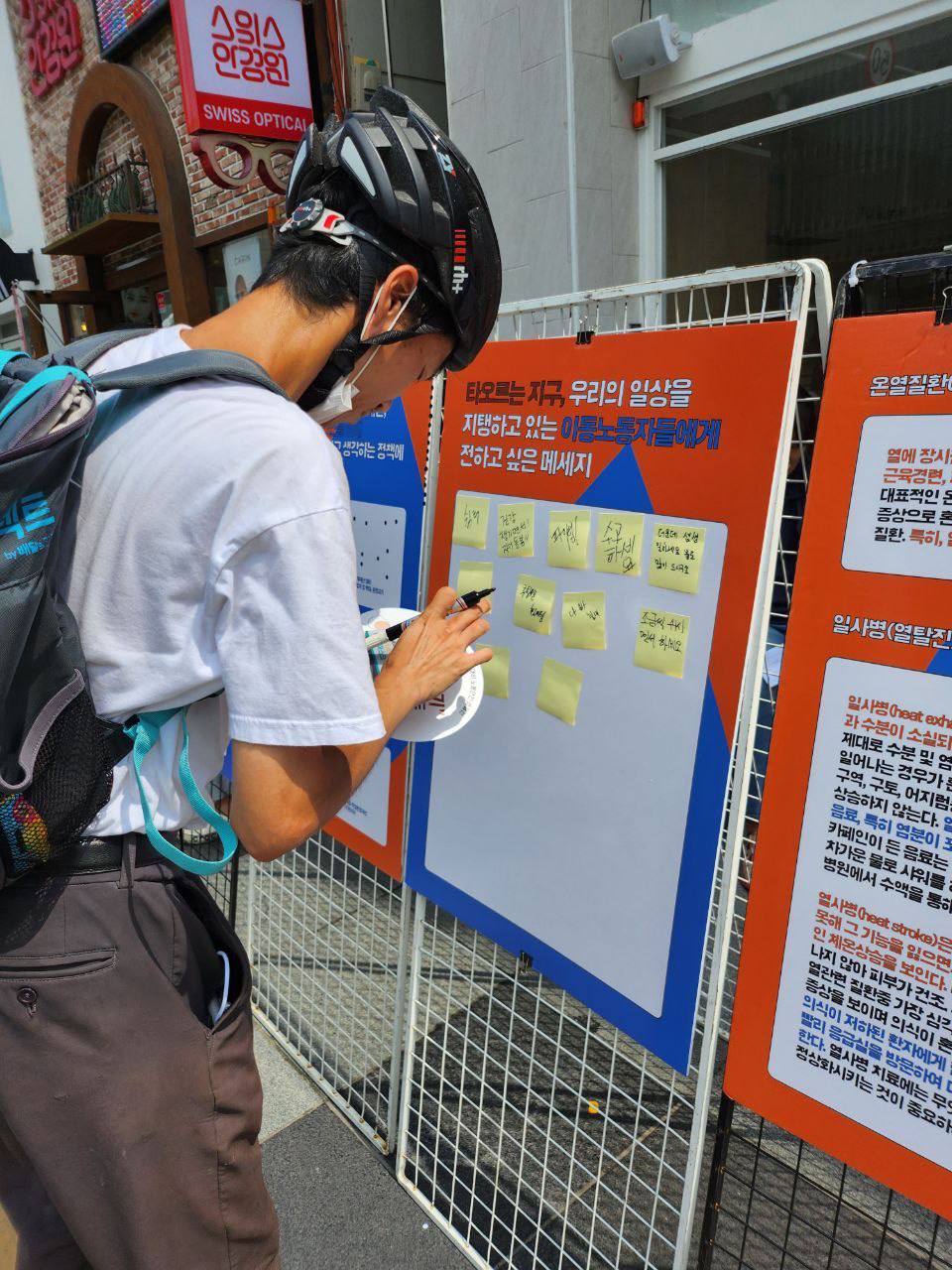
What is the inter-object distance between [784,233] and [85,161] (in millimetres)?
7773

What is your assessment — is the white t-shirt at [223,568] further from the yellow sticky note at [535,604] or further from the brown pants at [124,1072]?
the yellow sticky note at [535,604]

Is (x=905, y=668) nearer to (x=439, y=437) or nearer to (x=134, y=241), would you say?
(x=439, y=437)

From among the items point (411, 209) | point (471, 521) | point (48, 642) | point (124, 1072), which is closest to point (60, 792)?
point (48, 642)

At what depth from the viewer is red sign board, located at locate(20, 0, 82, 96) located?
8.41m

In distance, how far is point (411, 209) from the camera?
4.31 ft

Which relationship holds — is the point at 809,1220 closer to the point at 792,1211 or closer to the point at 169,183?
the point at 792,1211

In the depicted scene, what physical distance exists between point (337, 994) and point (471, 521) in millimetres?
1981

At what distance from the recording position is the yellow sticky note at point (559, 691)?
179cm

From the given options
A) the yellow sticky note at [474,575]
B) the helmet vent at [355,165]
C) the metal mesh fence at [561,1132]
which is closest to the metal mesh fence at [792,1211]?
the metal mesh fence at [561,1132]

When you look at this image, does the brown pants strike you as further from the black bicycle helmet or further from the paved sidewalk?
the paved sidewalk

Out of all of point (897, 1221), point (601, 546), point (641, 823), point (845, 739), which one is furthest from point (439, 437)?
point (897, 1221)

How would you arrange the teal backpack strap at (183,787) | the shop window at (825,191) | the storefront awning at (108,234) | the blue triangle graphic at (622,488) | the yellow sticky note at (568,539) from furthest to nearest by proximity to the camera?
the storefront awning at (108,234), the shop window at (825,191), the yellow sticky note at (568,539), the blue triangle graphic at (622,488), the teal backpack strap at (183,787)

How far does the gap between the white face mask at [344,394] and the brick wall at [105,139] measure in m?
5.39

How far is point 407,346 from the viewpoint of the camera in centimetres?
142
